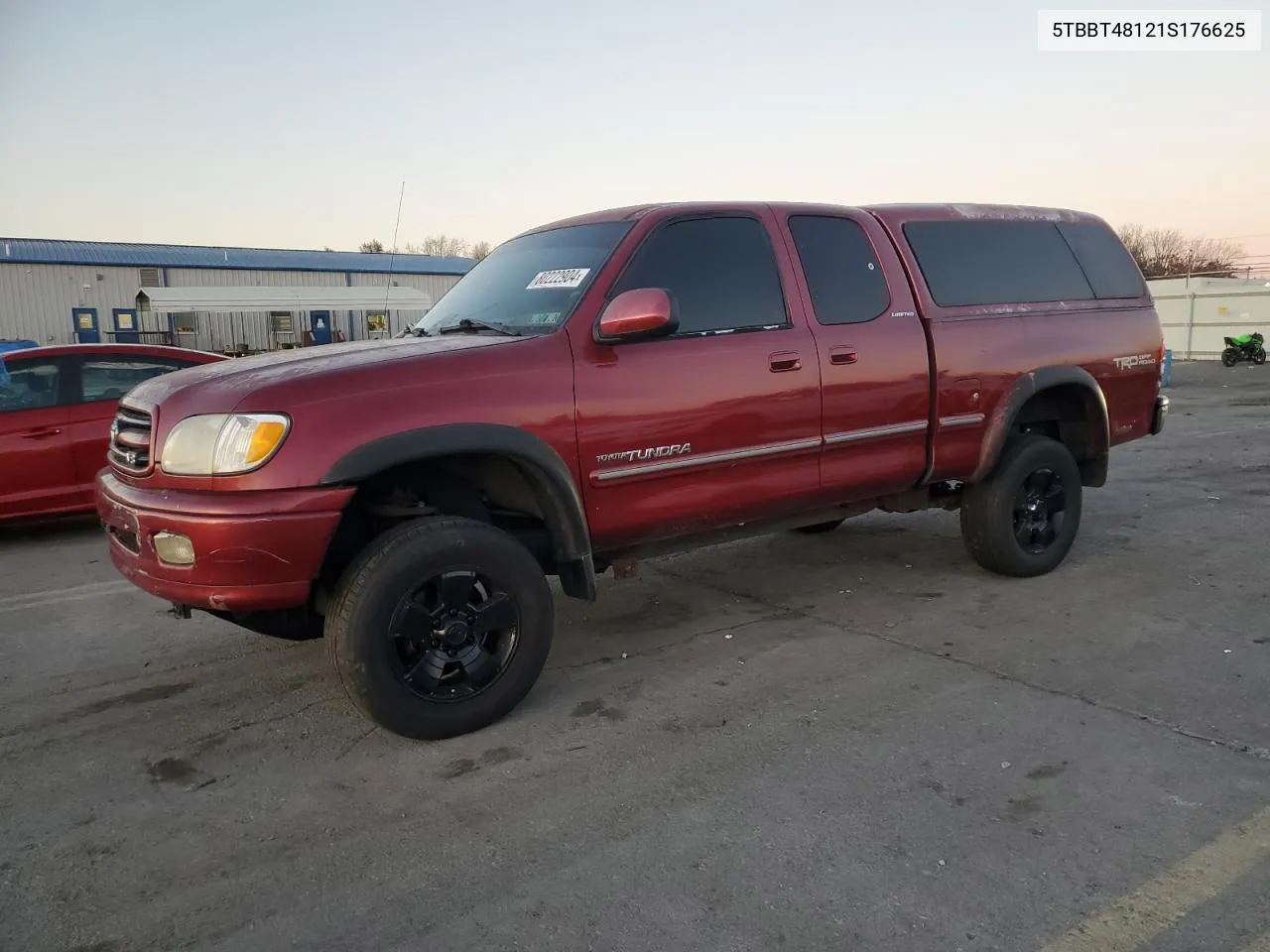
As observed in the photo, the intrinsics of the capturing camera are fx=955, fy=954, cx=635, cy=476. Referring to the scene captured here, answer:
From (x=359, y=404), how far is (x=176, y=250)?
43289mm

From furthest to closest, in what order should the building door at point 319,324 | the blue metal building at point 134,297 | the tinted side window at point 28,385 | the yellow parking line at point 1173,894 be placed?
the building door at point 319,324
the blue metal building at point 134,297
the tinted side window at point 28,385
the yellow parking line at point 1173,894

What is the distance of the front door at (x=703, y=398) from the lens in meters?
3.86

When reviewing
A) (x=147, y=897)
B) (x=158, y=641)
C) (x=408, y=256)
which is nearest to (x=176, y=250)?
(x=408, y=256)

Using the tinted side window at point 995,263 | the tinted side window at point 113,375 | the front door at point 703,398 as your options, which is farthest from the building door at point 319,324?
the front door at point 703,398

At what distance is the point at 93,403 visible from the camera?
7.61 metres

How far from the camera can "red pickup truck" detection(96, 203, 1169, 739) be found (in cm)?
329

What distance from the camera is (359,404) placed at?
131 inches

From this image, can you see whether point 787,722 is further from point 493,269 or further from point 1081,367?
point 1081,367

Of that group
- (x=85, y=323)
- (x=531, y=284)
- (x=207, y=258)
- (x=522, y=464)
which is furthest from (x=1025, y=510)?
(x=207, y=258)

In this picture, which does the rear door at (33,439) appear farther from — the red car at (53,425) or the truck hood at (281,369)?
the truck hood at (281,369)

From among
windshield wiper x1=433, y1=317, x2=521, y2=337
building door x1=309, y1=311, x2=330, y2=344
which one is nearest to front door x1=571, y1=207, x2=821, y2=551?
windshield wiper x1=433, y1=317, x2=521, y2=337

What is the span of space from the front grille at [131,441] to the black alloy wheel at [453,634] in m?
1.10

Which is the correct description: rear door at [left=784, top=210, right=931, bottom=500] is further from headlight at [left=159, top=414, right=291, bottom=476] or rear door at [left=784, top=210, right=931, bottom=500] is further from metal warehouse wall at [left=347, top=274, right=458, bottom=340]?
metal warehouse wall at [left=347, top=274, right=458, bottom=340]

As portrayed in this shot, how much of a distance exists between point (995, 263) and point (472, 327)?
3.08 meters
